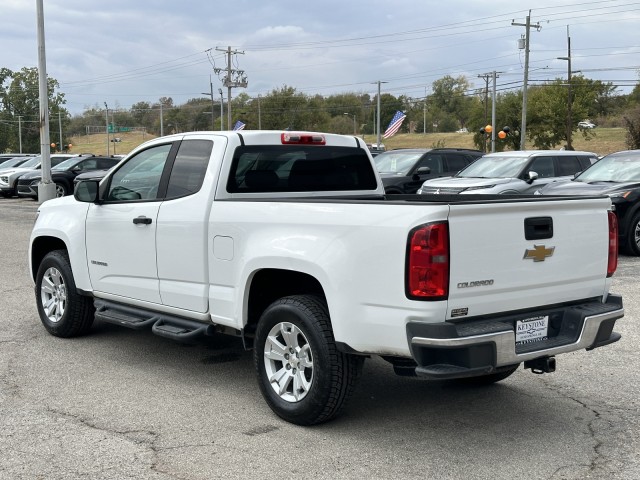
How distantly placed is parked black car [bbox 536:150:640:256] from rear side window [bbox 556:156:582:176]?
1.96m

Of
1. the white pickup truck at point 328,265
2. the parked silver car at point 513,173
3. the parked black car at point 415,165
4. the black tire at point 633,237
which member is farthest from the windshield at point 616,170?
the white pickup truck at point 328,265

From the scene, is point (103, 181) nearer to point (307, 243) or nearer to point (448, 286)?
point (307, 243)

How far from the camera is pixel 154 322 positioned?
6.08 m

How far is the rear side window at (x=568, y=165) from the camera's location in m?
16.1

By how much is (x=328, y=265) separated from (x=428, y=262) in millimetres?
695

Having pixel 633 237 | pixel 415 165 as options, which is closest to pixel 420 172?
pixel 415 165

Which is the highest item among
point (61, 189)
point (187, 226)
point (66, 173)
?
point (66, 173)

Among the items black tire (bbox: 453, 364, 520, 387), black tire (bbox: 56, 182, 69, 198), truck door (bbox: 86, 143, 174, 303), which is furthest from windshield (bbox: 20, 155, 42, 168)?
black tire (bbox: 453, 364, 520, 387)

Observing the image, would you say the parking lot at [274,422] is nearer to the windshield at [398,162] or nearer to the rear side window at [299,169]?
the rear side window at [299,169]

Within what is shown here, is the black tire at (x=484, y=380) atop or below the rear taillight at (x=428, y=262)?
below

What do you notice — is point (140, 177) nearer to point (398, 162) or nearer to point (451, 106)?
point (398, 162)

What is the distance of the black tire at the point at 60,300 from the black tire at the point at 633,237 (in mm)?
9088

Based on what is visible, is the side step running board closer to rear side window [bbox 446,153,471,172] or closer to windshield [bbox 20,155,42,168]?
rear side window [bbox 446,153,471,172]

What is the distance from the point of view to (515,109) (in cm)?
8231
